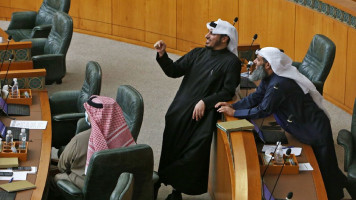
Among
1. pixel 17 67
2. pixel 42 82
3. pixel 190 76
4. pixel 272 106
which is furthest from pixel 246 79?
pixel 17 67

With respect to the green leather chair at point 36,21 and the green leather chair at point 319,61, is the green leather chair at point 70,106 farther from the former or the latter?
the green leather chair at point 36,21

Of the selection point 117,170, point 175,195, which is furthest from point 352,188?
point 117,170

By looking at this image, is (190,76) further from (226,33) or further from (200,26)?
(200,26)

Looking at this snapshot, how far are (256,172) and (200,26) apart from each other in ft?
18.8

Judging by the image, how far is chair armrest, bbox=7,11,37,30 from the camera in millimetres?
10312

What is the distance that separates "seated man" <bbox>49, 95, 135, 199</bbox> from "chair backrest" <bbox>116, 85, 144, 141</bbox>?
450 millimetres

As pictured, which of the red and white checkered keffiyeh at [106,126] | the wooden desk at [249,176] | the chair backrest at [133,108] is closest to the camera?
the wooden desk at [249,176]

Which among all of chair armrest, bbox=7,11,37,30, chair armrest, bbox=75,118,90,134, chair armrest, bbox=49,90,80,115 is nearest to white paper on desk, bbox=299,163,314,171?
chair armrest, bbox=75,118,90,134

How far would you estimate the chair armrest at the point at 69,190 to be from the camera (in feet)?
17.9

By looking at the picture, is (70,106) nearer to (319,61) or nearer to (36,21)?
(319,61)

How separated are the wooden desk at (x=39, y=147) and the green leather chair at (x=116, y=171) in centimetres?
27

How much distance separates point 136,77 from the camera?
33.3 ft

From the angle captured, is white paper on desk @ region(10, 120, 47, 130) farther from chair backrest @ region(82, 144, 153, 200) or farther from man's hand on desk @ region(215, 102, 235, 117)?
man's hand on desk @ region(215, 102, 235, 117)

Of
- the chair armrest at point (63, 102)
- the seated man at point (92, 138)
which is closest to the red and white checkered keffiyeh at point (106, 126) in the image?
the seated man at point (92, 138)
